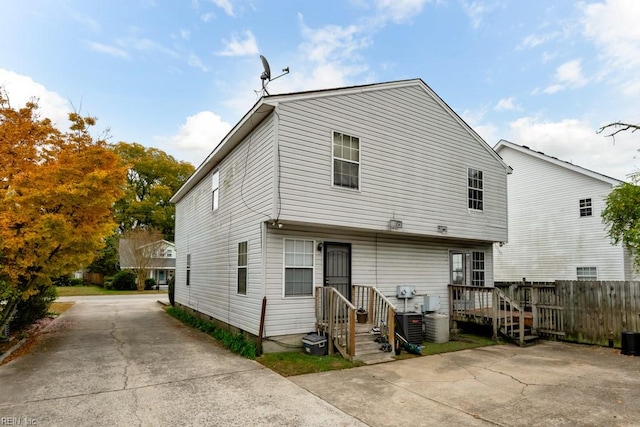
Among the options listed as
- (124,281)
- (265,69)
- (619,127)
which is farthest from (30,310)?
(124,281)

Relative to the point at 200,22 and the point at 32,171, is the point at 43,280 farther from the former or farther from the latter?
the point at 200,22

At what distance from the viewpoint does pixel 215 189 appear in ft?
41.1

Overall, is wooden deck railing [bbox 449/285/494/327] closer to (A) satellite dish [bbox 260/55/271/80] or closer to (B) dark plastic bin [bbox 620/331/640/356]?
(B) dark plastic bin [bbox 620/331/640/356]

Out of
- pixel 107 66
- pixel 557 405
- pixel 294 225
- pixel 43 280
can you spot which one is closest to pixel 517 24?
pixel 294 225

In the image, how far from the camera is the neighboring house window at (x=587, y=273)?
1736 centimetres

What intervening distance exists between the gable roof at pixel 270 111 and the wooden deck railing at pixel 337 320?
4397 millimetres

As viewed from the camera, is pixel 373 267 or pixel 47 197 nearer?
pixel 47 197

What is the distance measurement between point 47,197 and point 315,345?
22.6 ft

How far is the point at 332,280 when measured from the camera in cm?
937

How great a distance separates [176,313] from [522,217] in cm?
1838

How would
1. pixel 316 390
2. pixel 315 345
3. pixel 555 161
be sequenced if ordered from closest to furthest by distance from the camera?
pixel 316 390 < pixel 315 345 < pixel 555 161

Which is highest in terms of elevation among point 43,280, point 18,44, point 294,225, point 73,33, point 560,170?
point 73,33

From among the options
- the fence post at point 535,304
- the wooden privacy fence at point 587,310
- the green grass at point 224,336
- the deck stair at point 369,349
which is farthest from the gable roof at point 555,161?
the green grass at point 224,336

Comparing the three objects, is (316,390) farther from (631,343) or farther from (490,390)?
(631,343)
